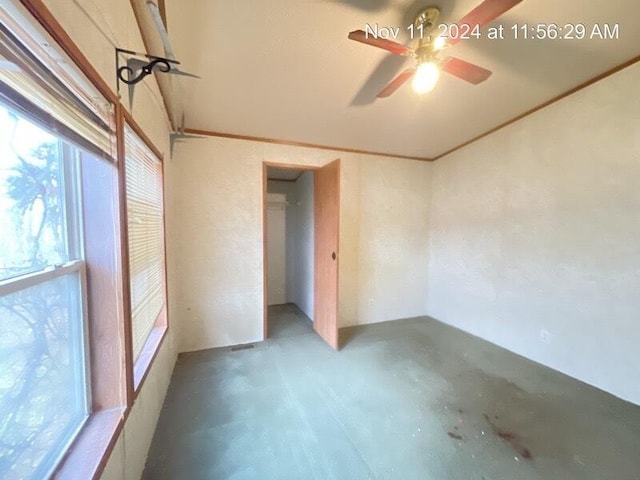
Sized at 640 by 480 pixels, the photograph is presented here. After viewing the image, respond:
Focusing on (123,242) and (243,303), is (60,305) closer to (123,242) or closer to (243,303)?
(123,242)

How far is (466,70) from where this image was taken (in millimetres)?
1596

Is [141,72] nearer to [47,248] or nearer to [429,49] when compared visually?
[47,248]

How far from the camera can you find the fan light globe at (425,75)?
1.51 meters

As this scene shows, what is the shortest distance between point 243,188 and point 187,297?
4.27 ft

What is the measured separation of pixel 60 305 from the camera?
91cm

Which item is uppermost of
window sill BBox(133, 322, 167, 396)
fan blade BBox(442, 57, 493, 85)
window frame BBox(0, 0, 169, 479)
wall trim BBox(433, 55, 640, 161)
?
wall trim BBox(433, 55, 640, 161)

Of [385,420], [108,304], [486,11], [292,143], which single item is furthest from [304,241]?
[486,11]

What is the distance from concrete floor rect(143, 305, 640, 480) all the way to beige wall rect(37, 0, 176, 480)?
0.19 meters

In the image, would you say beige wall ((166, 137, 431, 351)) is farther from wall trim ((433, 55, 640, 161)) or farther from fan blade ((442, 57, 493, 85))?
fan blade ((442, 57, 493, 85))

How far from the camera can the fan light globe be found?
59.4 inches

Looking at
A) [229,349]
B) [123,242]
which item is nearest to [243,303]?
[229,349]

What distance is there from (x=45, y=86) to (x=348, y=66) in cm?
178

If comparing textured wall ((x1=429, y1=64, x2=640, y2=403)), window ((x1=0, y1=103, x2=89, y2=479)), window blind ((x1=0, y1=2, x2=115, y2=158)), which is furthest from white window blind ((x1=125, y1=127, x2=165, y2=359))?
textured wall ((x1=429, y1=64, x2=640, y2=403))

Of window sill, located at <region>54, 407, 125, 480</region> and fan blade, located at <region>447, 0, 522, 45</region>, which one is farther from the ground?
fan blade, located at <region>447, 0, 522, 45</region>
